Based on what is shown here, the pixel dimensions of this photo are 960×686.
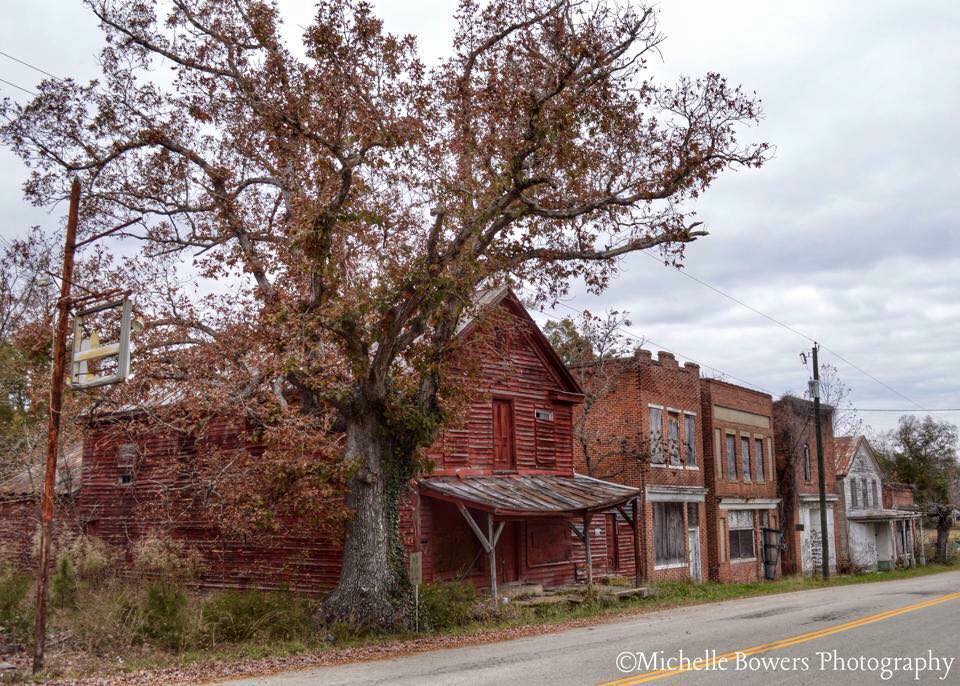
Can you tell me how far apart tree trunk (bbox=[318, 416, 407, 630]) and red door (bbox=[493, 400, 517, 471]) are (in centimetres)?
808

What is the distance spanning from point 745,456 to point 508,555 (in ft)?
56.8

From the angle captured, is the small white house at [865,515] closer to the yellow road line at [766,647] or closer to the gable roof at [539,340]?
the gable roof at [539,340]

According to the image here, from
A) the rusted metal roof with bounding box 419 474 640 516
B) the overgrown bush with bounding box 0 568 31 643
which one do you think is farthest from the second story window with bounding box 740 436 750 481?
the overgrown bush with bounding box 0 568 31 643

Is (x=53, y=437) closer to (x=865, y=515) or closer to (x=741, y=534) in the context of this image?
(x=741, y=534)

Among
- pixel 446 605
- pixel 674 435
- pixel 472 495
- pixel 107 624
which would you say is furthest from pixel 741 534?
pixel 107 624

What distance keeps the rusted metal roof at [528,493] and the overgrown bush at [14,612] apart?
28.6ft

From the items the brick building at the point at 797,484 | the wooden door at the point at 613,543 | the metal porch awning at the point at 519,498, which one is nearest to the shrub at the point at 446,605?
the metal porch awning at the point at 519,498

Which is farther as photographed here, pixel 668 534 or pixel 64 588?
pixel 668 534

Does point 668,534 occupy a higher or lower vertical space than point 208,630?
higher

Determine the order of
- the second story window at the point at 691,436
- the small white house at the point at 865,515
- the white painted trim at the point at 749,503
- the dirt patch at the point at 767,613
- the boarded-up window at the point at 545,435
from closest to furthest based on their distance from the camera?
1. the dirt patch at the point at 767,613
2. the boarded-up window at the point at 545,435
3. the second story window at the point at 691,436
4. the white painted trim at the point at 749,503
5. the small white house at the point at 865,515

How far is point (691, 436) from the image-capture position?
112ft

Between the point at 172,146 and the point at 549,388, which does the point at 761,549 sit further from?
the point at 172,146

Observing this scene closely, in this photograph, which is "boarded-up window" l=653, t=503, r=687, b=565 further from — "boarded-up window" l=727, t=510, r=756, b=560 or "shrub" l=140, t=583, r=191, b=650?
"shrub" l=140, t=583, r=191, b=650

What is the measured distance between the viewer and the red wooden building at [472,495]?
2142cm
